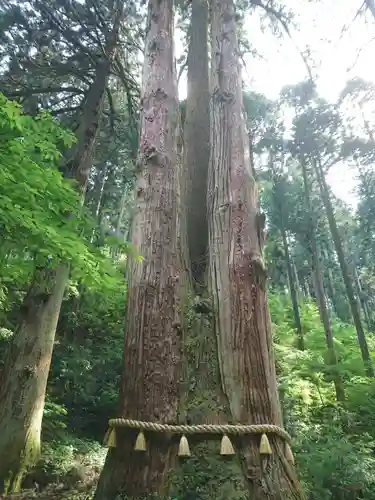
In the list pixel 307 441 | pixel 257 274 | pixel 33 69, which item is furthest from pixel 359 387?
pixel 33 69

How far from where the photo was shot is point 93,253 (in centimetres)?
255

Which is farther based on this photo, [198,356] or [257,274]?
[257,274]

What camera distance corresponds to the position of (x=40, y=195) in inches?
96.1

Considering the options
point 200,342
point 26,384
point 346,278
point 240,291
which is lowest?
point 200,342

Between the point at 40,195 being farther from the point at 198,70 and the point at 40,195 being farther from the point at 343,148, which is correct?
the point at 343,148

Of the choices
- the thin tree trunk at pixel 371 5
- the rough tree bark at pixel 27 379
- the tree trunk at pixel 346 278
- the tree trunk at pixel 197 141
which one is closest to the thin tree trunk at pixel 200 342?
the tree trunk at pixel 197 141

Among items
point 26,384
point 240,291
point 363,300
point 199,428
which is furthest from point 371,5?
point 363,300

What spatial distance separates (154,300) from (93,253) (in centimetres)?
58

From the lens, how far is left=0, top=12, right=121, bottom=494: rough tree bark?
4344 mm

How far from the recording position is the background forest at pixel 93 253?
245 centimetres

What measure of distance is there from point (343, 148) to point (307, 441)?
1099cm

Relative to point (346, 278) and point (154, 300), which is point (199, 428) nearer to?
point (154, 300)

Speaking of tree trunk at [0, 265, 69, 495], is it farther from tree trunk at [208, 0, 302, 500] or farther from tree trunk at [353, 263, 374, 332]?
tree trunk at [353, 263, 374, 332]

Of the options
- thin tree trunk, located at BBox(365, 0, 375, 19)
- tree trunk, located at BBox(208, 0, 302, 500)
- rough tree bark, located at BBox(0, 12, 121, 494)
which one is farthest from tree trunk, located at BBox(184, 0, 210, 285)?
thin tree trunk, located at BBox(365, 0, 375, 19)
